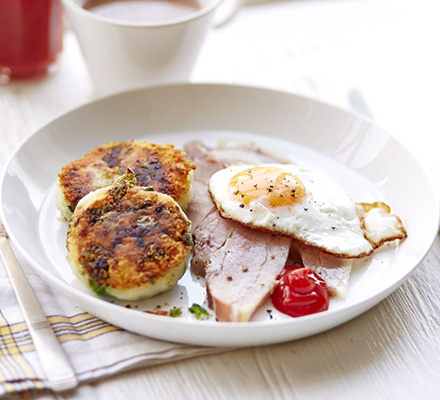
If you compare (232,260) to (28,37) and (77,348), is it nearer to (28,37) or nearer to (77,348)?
(77,348)

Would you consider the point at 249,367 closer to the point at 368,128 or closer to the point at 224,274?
the point at 224,274

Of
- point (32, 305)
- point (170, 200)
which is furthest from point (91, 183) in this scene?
point (32, 305)

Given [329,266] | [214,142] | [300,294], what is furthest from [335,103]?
[300,294]

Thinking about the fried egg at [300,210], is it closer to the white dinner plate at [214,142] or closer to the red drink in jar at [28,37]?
the white dinner plate at [214,142]

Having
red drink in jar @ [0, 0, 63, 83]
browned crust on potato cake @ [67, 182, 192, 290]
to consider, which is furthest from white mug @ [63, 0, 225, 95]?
browned crust on potato cake @ [67, 182, 192, 290]

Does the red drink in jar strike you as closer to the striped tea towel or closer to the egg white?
the egg white

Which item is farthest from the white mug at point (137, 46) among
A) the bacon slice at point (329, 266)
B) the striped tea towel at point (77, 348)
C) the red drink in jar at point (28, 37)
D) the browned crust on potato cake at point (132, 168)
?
the striped tea towel at point (77, 348)

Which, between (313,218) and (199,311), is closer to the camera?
(199,311)
